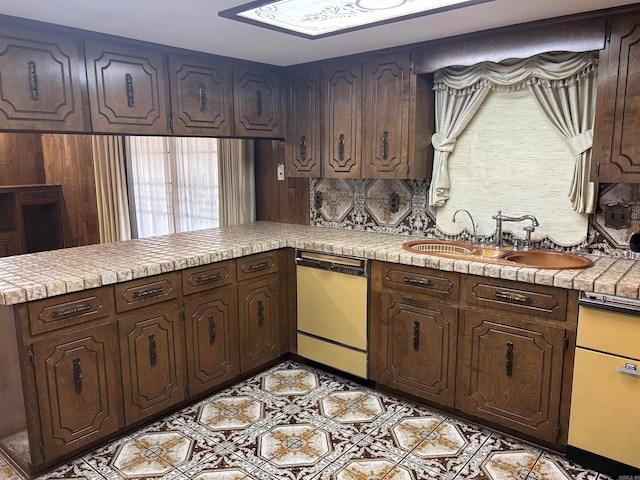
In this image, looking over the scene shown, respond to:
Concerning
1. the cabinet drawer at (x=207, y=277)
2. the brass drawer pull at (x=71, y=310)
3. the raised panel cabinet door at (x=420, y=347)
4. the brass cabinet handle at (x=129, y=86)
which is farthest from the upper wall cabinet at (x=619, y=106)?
the brass drawer pull at (x=71, y=310)

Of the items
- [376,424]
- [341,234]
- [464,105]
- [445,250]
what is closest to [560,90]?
[464,105]

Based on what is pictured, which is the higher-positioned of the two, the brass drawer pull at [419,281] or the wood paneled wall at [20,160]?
the wood paneled wall at [20,160]

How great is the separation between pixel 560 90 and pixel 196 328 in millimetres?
2511

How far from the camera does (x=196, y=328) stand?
2746mm

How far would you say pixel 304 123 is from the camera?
11.5 ft

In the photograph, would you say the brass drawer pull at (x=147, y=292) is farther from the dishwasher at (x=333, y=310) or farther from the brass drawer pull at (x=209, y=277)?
the dishwasher at (x=333, y=310)

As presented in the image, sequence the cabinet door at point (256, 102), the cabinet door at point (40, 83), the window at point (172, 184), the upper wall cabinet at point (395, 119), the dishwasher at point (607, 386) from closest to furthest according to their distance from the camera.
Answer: the dishwasher at point (607, 386)
the cabinet door at point (40, 83)
the upper wall cabinet at point (395, 119)
the cabinet door at point (256, 102)
the window at point (172, 184)

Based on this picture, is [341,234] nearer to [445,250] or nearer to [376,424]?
[445,250]

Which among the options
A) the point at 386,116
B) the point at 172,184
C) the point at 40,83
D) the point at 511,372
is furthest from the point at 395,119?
the point at 172,184

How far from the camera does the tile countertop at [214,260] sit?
2072 mm

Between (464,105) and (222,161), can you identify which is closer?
(464,105)

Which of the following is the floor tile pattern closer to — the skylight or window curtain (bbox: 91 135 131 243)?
the skylight

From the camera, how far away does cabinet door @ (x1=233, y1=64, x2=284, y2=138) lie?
3.29m

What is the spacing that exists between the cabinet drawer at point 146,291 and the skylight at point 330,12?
1.40 m
